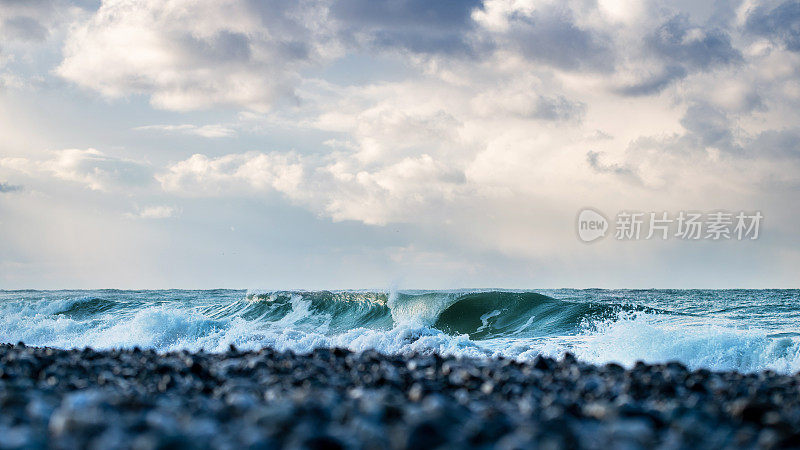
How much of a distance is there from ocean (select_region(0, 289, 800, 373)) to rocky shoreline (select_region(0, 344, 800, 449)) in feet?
15.0

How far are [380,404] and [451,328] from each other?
15682 millimetres

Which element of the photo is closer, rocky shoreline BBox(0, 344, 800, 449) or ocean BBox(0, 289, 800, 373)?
rocky shoreline BBox(0, 344, 800, 449)

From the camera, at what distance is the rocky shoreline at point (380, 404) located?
304cm

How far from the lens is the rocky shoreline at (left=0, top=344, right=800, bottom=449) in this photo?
9.97 ft

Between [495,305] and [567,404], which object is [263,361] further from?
[495,305]

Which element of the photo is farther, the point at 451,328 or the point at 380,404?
the point at 451,328

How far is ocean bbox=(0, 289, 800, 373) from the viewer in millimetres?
11258

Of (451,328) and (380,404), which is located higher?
(380,404)

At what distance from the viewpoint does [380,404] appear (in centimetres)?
358

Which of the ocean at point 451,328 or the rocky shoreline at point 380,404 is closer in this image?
the rocky shoreline at point 380,404

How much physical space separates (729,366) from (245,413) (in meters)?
9.85

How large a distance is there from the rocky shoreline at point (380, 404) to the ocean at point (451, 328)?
4.56 m

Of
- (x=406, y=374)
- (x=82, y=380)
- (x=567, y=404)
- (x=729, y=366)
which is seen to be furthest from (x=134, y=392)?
(x=729, y=366)

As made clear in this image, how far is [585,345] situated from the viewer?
12.8m
